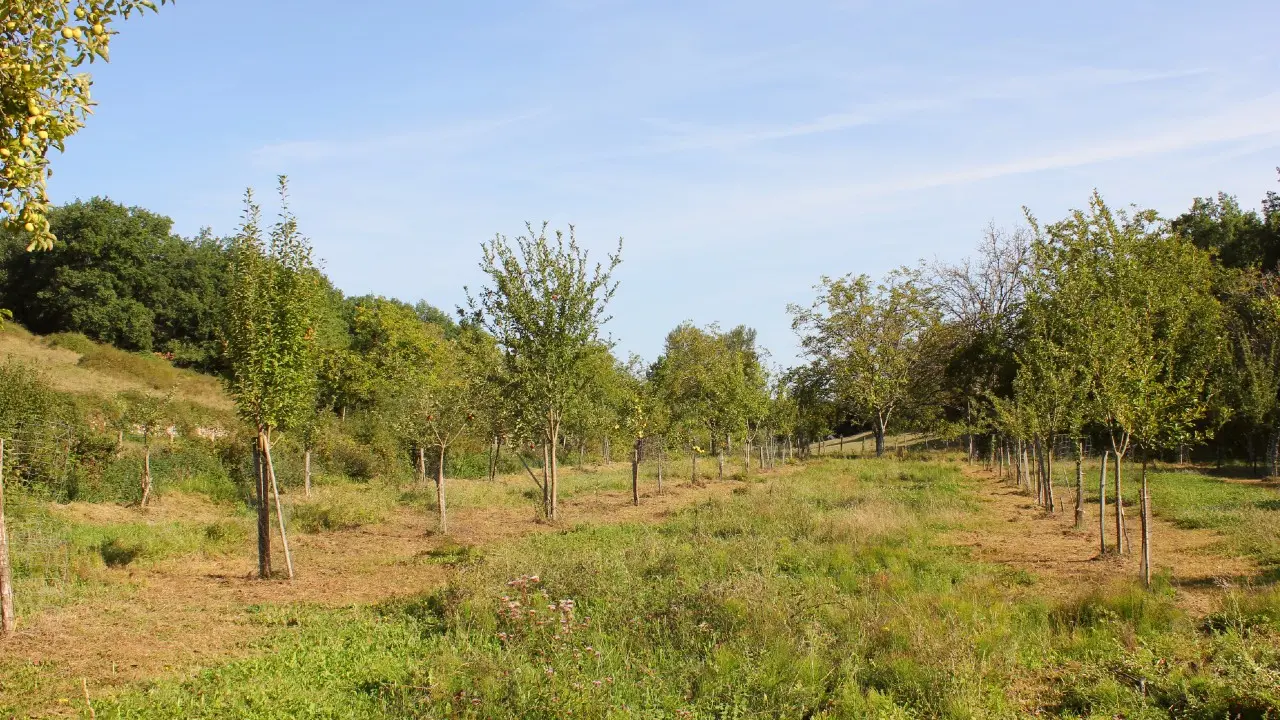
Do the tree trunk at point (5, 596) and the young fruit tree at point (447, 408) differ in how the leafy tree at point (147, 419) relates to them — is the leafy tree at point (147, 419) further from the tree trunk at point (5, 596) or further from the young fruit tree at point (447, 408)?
the tree trunk at point (5, 596)

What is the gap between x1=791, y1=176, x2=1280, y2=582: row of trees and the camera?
1393 centimetres

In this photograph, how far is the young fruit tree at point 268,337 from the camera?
1283 cm

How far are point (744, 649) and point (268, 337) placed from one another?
31.1ft

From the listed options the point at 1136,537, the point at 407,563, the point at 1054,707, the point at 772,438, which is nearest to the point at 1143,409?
the point at 1136,537

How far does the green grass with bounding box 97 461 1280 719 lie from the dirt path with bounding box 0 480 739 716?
614 mm

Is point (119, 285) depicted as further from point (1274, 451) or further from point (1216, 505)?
point (1274, 451)

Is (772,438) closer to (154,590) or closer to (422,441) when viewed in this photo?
(422,441)

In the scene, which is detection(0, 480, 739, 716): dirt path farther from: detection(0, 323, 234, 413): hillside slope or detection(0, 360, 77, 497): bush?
detection(0, 323, 234, 413): hillside slope

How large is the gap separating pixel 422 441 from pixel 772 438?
2539 cm

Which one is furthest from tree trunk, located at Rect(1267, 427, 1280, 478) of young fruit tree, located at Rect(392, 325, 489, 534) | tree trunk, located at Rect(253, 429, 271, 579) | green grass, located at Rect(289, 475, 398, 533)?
tree trunk, located at Rect(253, 429, 271, 579)

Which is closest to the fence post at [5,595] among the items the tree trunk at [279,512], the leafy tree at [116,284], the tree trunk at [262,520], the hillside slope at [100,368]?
the tree trunk at [279,512]

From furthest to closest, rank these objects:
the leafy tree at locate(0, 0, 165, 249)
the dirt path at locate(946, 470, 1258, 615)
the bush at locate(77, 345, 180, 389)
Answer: the bush at locate(77, 345, 180, 389) → the dirt path at locate(946, 470, 1258, 615) → the leafy tree at locate(0, 0, 165, 249)

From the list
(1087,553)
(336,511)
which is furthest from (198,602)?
(1087,553)

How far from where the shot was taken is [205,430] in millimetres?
32938
